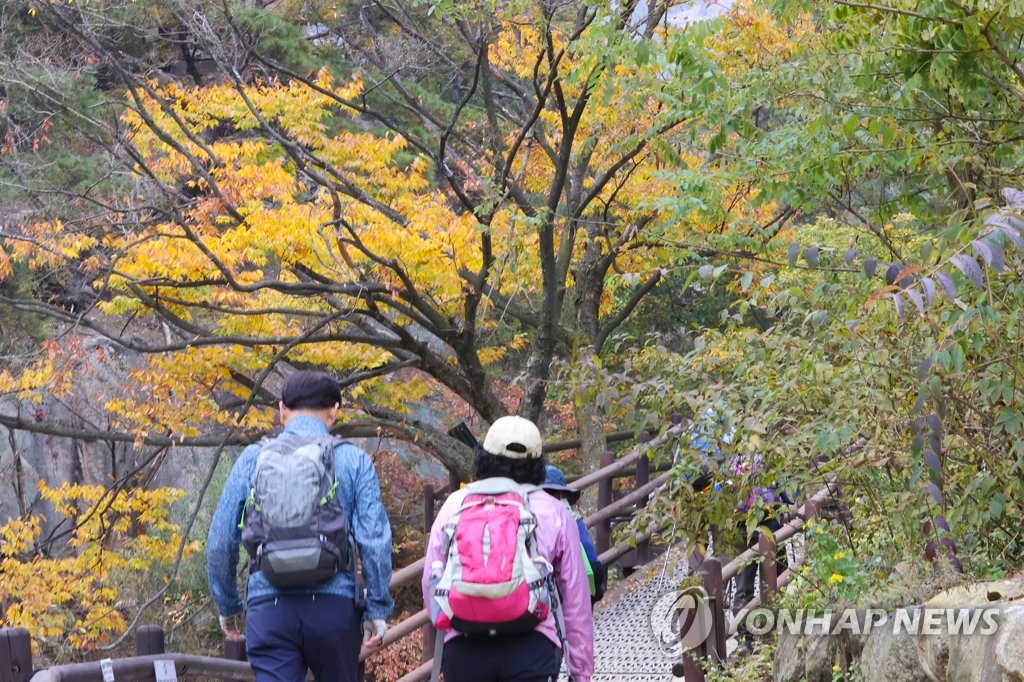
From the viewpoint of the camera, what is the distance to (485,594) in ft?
10.6

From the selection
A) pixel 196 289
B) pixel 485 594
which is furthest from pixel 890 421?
pixel 196 289

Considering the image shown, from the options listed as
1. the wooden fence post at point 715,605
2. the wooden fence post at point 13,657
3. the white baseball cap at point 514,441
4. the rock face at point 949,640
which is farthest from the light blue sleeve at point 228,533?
the wooden fence post at point 715,605

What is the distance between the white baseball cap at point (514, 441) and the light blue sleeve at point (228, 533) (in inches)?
32.9

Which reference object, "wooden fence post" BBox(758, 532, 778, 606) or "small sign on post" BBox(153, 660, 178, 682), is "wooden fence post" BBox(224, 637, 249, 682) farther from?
"wooden fence post" BBox(758, 532, 778, 606)

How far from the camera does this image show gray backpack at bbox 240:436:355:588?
132 inches

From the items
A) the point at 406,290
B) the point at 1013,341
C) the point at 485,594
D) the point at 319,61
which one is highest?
the point at 319,61

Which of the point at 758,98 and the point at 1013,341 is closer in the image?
the point at 1013,341

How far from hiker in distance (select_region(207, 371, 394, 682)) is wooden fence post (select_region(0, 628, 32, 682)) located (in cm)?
99

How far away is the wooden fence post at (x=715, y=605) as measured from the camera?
5.66 m

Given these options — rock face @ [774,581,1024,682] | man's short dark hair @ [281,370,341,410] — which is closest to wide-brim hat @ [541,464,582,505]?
man's short dark hair @ [281,370,341,410]

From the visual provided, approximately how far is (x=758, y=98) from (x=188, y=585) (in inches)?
463

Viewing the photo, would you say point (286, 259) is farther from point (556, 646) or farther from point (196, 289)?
point (556, 646)

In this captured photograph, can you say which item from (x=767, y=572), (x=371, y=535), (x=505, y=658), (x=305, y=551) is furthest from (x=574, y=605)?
(x=767, y=572)

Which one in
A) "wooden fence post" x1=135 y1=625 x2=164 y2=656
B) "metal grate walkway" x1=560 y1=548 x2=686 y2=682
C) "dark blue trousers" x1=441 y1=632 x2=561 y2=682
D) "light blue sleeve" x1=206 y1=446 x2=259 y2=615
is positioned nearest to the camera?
"dark blue trousers" x1=441 y1=632 x2=561 y2=682
